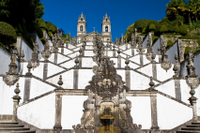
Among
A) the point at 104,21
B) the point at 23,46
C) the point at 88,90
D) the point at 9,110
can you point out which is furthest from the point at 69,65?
the point at 104,21

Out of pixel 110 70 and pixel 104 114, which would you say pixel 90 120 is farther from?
pixel 110 70

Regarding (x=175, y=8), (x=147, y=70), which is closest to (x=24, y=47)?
(x=147, y=70)

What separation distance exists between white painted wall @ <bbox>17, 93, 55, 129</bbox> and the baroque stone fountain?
148 cm

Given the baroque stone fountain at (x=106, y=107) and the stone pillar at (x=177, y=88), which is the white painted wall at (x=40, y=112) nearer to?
the baroque stone fountain at (x=106, y=107)

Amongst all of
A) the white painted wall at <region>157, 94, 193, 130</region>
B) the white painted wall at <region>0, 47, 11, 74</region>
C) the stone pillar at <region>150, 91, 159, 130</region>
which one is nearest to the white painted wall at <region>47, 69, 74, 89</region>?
the white painted wall at <region>0, 47, 11, 74</region>

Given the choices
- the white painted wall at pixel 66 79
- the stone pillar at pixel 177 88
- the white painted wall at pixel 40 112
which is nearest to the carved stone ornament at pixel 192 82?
the stone pillar at pixel 177 88

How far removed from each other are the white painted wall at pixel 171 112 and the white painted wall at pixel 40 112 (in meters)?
5.64

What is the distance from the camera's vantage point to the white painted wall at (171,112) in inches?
458

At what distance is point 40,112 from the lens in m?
11.3

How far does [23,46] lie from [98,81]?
13908 mm

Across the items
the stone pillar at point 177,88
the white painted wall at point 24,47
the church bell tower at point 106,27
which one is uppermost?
the church bell tower at point 106,27

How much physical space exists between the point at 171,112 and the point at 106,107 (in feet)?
11.8

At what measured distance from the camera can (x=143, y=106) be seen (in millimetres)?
11641

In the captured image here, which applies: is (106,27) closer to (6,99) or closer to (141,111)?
(6,99)
